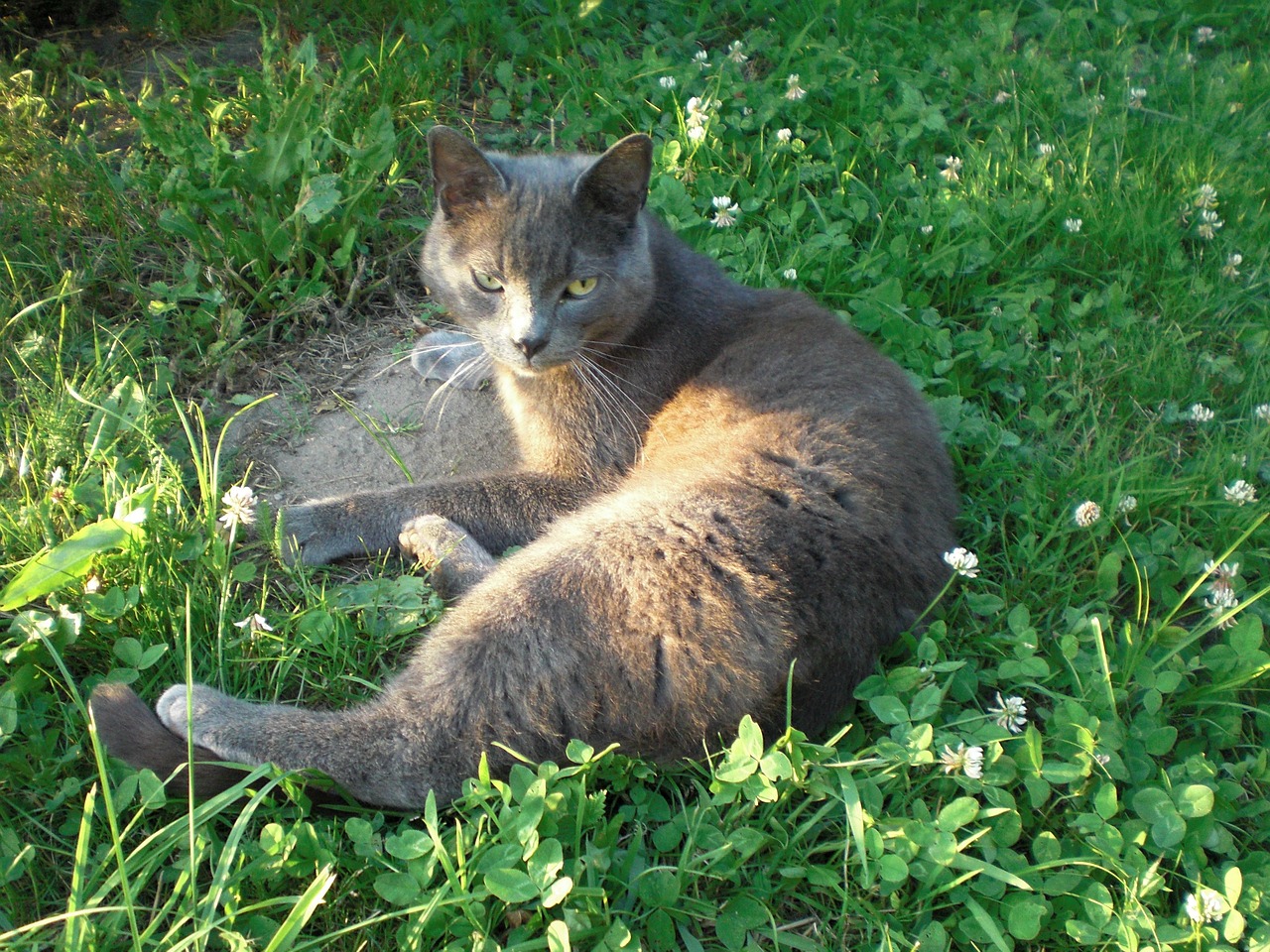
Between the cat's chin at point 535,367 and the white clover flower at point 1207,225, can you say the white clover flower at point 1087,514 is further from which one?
the white clover flower at point 1207,225

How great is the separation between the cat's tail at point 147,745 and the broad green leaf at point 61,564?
28 cm

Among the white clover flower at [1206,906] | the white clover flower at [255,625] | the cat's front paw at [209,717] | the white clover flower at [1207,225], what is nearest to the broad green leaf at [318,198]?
the white clover flower at [255,625]

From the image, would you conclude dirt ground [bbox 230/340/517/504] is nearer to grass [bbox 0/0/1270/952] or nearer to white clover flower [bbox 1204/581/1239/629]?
grass [bbox 0/0/1270/952]

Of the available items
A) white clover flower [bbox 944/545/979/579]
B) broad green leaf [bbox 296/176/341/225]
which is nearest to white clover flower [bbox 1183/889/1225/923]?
white clover flower [bbox 944/545/979/579]

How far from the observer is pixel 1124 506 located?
2.53 meters

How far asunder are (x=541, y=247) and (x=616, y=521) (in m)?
0.81

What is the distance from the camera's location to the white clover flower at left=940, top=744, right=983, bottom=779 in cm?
192

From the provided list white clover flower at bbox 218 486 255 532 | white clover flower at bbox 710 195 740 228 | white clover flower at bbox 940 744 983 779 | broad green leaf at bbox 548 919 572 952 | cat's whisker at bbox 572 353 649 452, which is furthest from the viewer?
white clover flower at bbox 710 195 740 228

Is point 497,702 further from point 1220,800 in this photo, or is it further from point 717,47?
point 717,47

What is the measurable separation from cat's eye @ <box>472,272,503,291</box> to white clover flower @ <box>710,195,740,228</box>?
3.41ft

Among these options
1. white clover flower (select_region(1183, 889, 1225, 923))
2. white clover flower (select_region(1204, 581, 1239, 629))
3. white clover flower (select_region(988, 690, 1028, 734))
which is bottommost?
white clover flower (select_region(1183, 889, 1225, 923))

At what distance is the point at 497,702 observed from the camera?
188 cm

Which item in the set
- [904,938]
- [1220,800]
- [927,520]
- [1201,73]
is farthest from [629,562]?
[1201,73]

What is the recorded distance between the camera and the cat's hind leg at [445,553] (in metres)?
2.44
